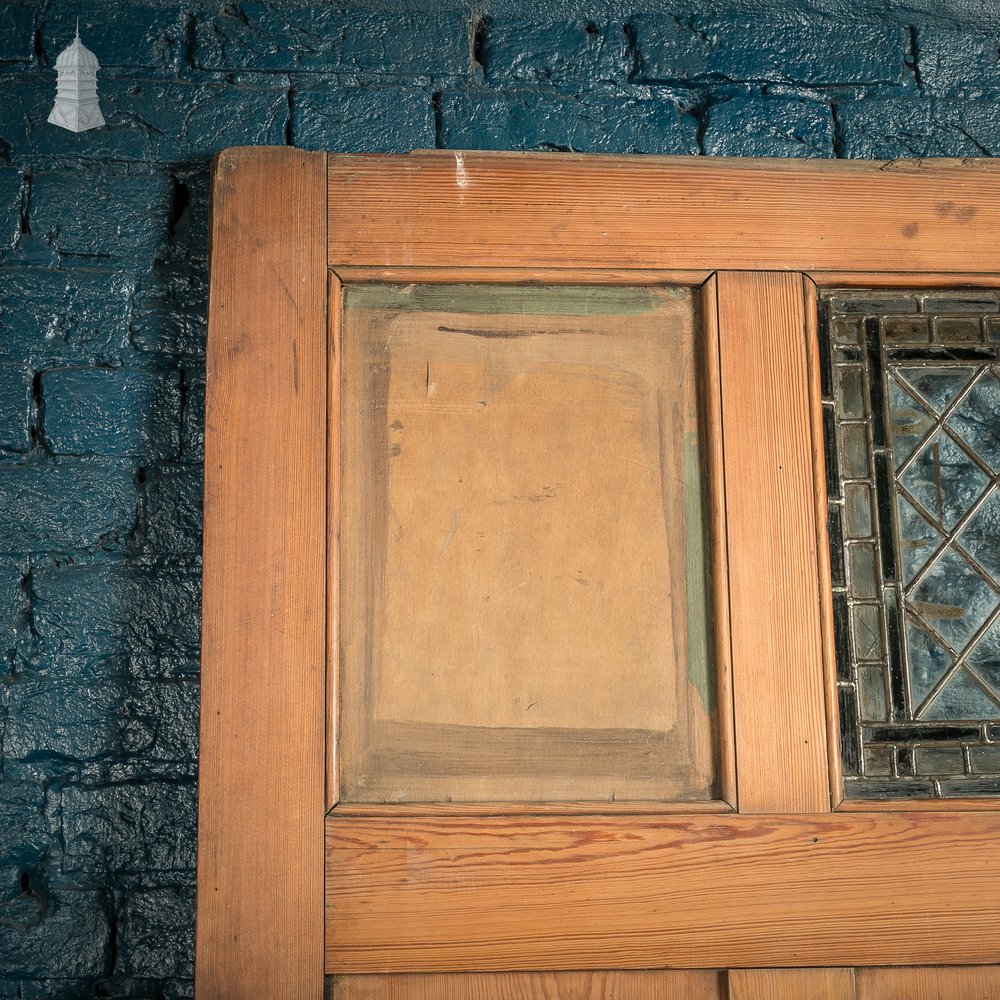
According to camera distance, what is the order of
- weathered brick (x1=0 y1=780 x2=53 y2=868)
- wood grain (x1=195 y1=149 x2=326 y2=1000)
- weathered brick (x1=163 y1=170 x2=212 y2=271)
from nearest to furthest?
wood grain (x1=195 y1=149 x2=326 y2=1000), weathered brick (x1=0 y1=780 x2=53 y2=868), weathered brick (x1=163 y1=170 x2=212 y2=271)

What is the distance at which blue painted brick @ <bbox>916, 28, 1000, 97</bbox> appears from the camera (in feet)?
4.36

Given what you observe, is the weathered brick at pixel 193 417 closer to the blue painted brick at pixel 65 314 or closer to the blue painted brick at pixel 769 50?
the blue painted brick at pixel 65 314

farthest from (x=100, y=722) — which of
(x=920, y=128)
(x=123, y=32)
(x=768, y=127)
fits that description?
(x=920, y=128)

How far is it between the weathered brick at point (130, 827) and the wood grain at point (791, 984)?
0.70m

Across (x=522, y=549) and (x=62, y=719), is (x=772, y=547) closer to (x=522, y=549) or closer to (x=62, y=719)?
(x=522, y=549)

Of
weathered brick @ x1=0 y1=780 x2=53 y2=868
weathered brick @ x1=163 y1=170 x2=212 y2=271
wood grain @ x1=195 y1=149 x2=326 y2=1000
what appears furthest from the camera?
weathered brick @ x1=163 y1=170 x2=212 y2=271

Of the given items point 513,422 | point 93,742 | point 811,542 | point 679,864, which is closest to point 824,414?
point 811,542

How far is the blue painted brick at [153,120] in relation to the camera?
1.26m

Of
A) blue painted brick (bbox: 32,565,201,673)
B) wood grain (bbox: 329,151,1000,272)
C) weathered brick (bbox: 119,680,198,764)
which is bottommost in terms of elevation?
weathered brick (bbox: 119,680,198,764)

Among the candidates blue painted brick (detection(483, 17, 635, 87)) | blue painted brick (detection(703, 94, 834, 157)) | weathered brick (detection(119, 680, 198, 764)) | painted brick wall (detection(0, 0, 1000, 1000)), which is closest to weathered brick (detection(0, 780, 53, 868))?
painted brick wall (detection(0, 0, 1000, 1000))

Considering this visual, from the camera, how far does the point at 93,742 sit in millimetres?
1175

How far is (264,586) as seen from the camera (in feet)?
3.59

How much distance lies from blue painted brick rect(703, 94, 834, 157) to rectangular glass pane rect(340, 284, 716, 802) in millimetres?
320

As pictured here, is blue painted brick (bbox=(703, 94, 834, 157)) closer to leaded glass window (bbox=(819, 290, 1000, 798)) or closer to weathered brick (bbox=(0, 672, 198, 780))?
leaded glass window (bbox=(819, 290, 1000, 798))
